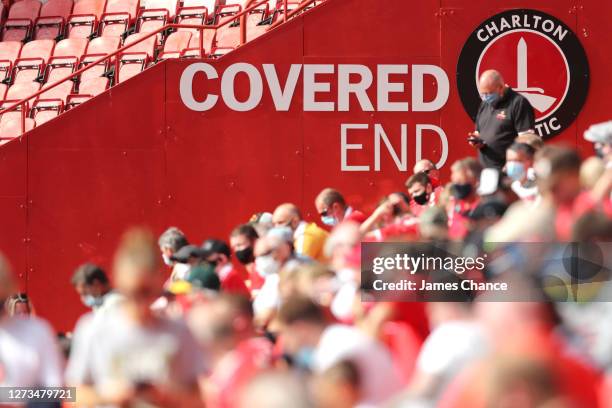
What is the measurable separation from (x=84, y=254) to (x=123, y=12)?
6.40 meters

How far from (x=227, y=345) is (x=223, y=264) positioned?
347 cm

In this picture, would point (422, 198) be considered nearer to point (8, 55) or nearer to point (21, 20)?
point (8, 55)

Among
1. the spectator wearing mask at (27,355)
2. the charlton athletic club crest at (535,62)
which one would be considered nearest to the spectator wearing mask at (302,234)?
the charlton athletic club crest at (535,62)

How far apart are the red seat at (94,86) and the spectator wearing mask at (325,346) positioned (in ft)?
37.0

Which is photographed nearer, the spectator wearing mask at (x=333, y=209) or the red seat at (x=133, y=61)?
the spectator wearing mask at (x=333, y=209)

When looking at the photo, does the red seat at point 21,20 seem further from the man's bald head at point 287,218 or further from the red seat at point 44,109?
the man's bald head at point 287,218

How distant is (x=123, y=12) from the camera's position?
1916cm

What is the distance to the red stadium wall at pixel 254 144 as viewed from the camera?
1370cm

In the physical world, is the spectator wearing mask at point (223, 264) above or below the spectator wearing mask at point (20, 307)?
above

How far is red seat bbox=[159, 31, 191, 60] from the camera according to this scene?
1744 cm

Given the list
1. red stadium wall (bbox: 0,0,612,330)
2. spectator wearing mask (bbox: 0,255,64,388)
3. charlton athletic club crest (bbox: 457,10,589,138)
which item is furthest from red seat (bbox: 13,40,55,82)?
spectator wearing mask (bbox: 0,255,64,388)

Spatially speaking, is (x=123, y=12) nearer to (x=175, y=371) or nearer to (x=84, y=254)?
(x=84, y=254)

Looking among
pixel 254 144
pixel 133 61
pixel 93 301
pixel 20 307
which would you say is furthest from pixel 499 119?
pixel 133 61

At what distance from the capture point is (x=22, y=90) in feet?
58.5
